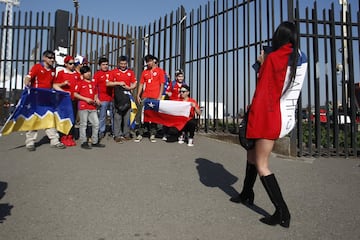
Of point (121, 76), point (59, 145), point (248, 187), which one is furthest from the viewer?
point (121, 76)

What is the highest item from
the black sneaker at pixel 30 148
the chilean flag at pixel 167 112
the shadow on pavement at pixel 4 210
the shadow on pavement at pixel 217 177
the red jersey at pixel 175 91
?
the red jersey at pixel 175 91

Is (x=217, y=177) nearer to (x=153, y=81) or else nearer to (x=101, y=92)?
(x=153, y=81)

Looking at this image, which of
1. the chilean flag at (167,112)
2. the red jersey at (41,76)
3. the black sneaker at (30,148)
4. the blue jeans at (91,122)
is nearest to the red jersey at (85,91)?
the blue jeans at (91,122)

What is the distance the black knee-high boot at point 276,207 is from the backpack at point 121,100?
4.58 m

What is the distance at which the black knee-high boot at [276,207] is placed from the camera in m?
2.75

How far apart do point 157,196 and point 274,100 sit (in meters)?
1.80

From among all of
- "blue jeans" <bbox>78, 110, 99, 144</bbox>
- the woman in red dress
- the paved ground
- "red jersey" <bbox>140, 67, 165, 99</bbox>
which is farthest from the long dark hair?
"red jersey" <bbox>140, 67, 165, 99</bbox>

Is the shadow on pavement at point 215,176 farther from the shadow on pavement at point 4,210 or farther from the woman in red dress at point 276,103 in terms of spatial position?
the shadow on pavement at point 4,210

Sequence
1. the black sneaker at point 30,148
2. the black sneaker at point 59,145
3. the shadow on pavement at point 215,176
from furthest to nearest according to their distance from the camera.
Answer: the black sneaker at point 59,145
the black sneaker at point 30,148
the shadow on pavement at point 215,176

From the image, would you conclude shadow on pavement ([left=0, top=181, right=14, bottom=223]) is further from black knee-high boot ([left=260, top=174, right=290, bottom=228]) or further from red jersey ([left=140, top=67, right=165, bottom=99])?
red jersey ([left=140, top=67, right=165, bottom=99])

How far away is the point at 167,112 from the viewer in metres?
7.09

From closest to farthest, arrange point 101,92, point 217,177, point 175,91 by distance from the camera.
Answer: point 217,177 < point 101,92 < point 175,91

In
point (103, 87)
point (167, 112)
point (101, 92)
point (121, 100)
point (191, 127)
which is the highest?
point (103, 87)

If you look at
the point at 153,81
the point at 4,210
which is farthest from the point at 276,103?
the point at 153,81
